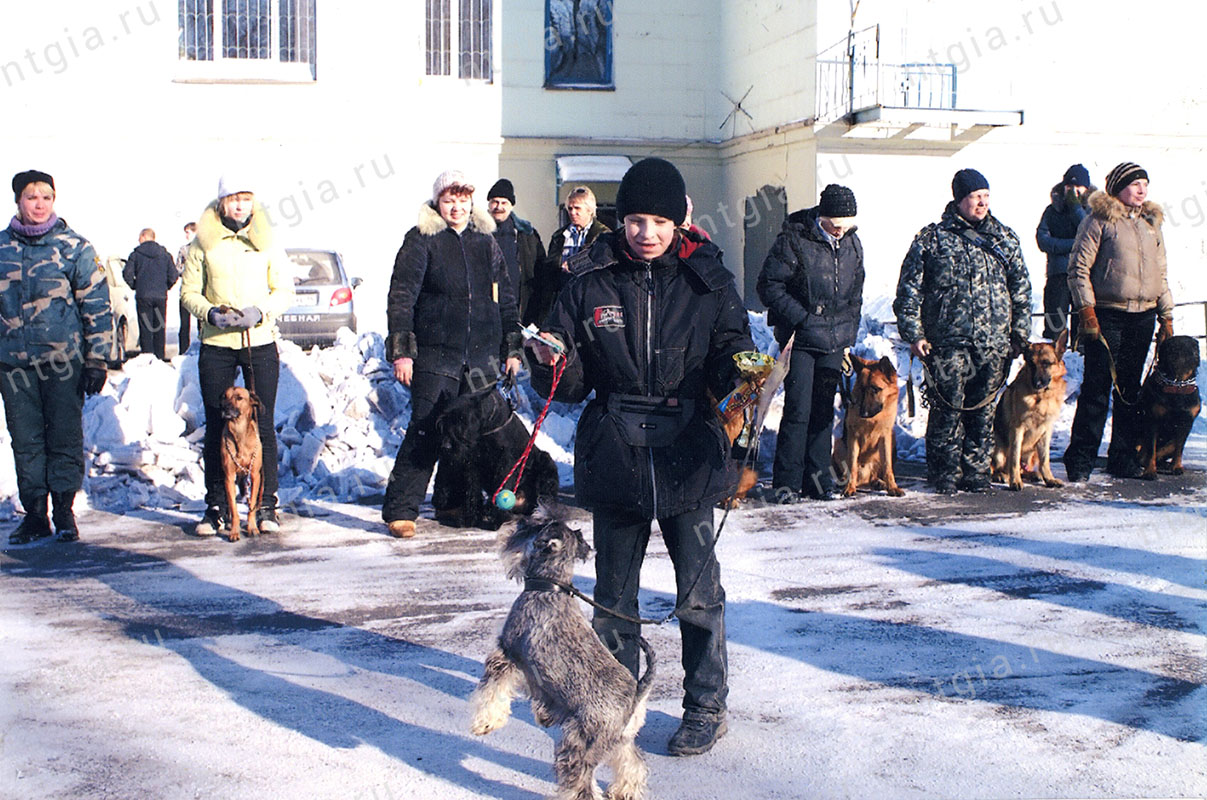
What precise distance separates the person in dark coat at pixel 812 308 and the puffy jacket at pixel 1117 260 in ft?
5.30

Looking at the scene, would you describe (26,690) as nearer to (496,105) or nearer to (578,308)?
(578,308)

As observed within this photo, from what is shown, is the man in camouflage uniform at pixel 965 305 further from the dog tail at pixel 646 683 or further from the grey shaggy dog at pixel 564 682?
the grey shaggy dog at pixel 564 682

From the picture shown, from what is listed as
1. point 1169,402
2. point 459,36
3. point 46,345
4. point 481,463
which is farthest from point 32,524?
point 459,36

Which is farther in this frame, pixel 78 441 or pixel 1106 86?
pixel 1106 86

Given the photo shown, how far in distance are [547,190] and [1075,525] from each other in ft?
52.0

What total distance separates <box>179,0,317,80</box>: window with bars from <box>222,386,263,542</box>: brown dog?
49.5ft

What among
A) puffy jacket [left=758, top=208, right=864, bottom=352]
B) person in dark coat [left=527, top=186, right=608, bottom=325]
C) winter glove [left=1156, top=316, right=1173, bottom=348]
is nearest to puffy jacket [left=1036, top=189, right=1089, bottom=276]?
winter glove [left=1156, top=316, right=1173, bottom=348]

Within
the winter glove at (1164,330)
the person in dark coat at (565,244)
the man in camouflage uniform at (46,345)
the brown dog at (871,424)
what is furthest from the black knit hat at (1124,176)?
the man in camouflage uniform at (46,345)

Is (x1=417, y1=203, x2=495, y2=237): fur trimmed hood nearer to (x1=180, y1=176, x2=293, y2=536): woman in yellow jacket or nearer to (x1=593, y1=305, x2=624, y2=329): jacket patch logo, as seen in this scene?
(x1=180, y1=176, x2=293, y2=536): woman in yellow jacket

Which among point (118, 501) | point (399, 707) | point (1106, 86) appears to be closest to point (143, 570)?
point (118, 501)

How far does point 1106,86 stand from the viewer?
19297mm

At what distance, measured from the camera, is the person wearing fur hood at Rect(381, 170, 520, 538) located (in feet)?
24.0

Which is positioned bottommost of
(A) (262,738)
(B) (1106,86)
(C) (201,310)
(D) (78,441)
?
(A) (262,738)

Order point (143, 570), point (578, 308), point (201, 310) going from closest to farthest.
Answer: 1. point (578, 308)
2. point (143, 570)
3. point (201, 310)
